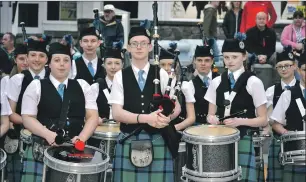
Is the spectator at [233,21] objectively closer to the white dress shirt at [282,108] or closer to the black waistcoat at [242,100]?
the white dress shirt at [282,108]

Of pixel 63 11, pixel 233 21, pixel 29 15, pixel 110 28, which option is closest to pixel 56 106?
pixel 110 28

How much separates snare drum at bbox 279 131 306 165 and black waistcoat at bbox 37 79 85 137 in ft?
5.61

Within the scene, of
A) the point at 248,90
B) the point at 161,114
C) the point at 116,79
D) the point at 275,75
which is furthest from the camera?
the point at 275,75

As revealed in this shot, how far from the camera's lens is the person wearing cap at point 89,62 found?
7086 millimetres

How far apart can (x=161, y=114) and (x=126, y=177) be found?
25.5 inches

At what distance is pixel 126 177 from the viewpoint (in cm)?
516

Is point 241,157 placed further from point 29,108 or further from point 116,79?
point 29,108

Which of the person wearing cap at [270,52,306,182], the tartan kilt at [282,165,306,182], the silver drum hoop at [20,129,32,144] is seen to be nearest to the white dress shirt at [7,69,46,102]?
the silver drum hoop at [20,129,32,144]

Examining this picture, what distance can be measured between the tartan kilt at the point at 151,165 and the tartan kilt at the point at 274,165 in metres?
1.30

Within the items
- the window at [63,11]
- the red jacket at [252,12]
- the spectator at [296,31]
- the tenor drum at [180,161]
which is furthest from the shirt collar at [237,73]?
the window at [63,11]

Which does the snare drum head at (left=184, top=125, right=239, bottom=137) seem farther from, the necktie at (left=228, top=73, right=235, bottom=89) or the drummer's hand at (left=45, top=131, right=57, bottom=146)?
the drummer's hand at (left=45, top=131, right=57, bottom=146)

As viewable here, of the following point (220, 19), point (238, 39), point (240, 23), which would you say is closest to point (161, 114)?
point (238, 39)

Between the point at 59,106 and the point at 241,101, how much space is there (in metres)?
1.49

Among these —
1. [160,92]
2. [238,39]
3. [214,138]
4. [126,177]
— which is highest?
[238,39]
